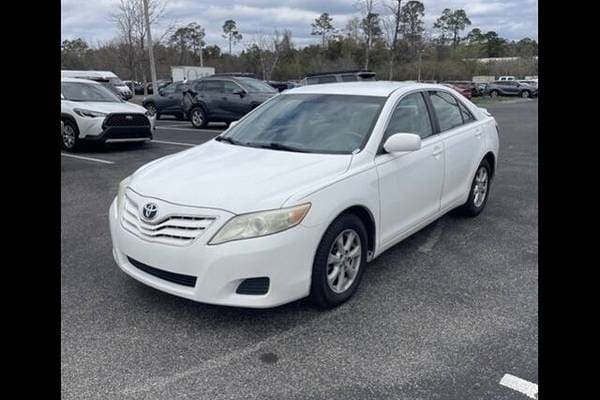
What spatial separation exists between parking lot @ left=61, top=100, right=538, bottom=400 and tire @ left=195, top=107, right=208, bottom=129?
11.2 m

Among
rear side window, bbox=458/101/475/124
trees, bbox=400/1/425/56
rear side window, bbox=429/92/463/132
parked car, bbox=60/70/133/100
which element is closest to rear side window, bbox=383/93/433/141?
rear side window, bbox=429/92/463/132

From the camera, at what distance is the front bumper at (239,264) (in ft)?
9.73

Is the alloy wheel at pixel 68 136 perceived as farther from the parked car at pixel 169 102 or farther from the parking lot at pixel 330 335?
the parked car at pixel 169 102

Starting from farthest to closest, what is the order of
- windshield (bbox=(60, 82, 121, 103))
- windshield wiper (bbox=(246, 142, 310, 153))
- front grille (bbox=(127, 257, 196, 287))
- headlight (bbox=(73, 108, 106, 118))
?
windshield (bbox=(60, 82, 121, 103)) → headlight (bbox=(73, 108, 106, 118)) → windshield wiper (bbox=(246, 142, 310, 153)) → front grille (bbox=(127, 257, 196, 287))

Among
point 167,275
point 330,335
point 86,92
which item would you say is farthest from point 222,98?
point 330,335

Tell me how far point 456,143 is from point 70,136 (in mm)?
8717

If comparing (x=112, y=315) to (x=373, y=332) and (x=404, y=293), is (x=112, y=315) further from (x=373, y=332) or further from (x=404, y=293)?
(x=404, y=293)

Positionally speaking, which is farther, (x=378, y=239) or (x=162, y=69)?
(x=162, y=69)

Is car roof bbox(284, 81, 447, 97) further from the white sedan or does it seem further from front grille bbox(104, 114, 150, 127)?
front grille bbox(104, 114, 150, 127)

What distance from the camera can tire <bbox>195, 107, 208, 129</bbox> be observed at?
15.6 metres
